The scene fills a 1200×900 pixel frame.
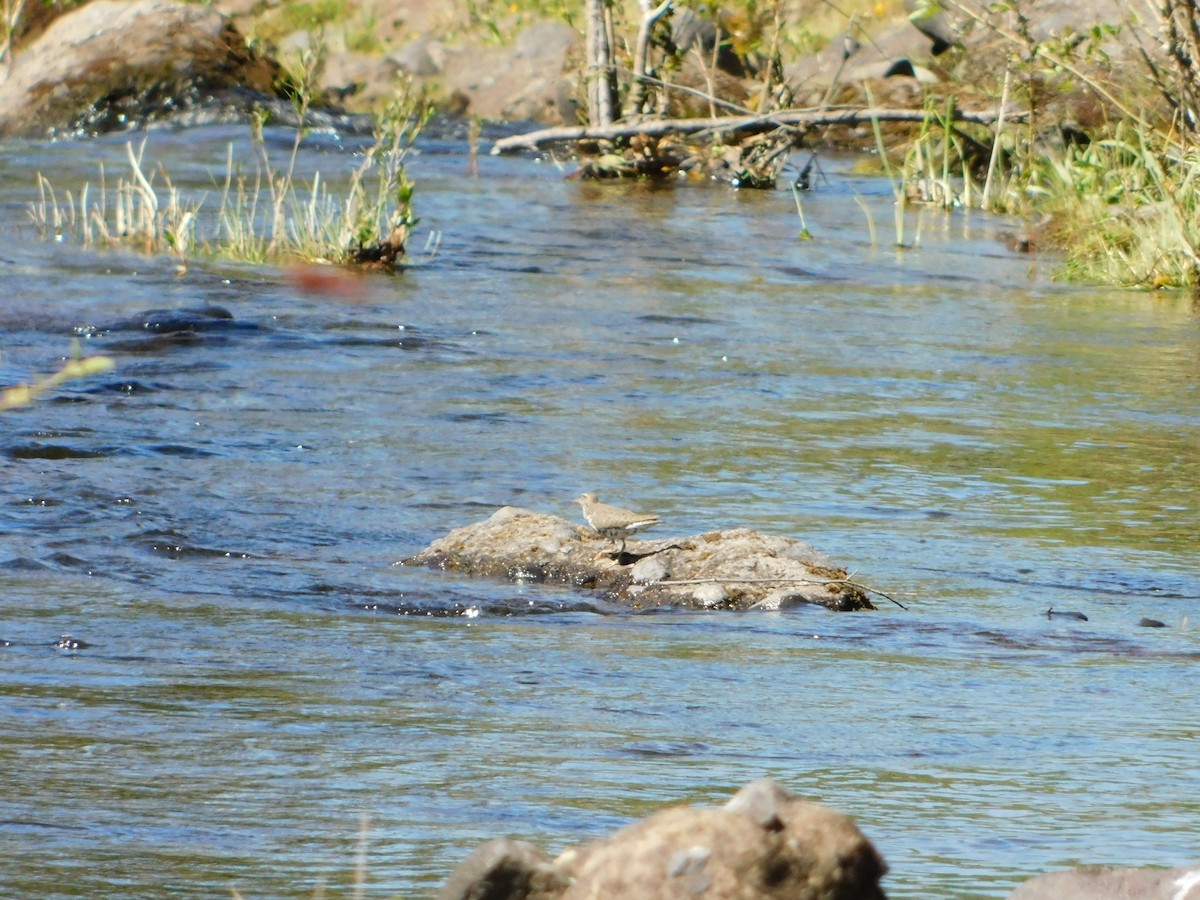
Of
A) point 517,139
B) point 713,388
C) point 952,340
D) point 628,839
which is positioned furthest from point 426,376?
point 517,139

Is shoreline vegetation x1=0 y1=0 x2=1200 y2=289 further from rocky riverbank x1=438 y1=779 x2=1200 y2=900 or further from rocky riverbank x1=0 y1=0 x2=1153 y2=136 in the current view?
rocky riverbank x1=438 y1=779 x2=1200 y2=900

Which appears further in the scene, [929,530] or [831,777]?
[929,530]

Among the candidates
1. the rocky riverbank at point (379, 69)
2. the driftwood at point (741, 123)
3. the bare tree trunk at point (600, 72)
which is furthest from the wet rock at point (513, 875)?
the bare tree trunk at point (600, 72)

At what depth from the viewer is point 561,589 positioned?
6.38m

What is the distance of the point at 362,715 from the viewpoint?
478 centimetres

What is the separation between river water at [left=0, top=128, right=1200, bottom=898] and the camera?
3.99 m

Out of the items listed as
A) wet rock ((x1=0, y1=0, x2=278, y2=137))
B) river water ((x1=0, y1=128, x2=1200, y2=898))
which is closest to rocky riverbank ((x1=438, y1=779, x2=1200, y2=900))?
river water ((x1=0, y1=128, x2=1200, y2=898))

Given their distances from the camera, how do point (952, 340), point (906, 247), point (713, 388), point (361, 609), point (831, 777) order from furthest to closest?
1. point (906, 247)
2. point (952, 340)
3. point (713, 388)
4. point (361, 609)
5. point (831, 777)

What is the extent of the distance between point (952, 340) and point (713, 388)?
2.34 metres

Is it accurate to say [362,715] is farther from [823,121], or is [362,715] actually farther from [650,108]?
[650,108]

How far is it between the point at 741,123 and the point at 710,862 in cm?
1954

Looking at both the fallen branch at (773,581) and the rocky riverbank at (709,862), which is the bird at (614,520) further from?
the rocky riverbank at (709,862)

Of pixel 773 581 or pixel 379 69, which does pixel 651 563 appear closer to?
pixel 773 581

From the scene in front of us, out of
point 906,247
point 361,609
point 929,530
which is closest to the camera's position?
point 361,609
